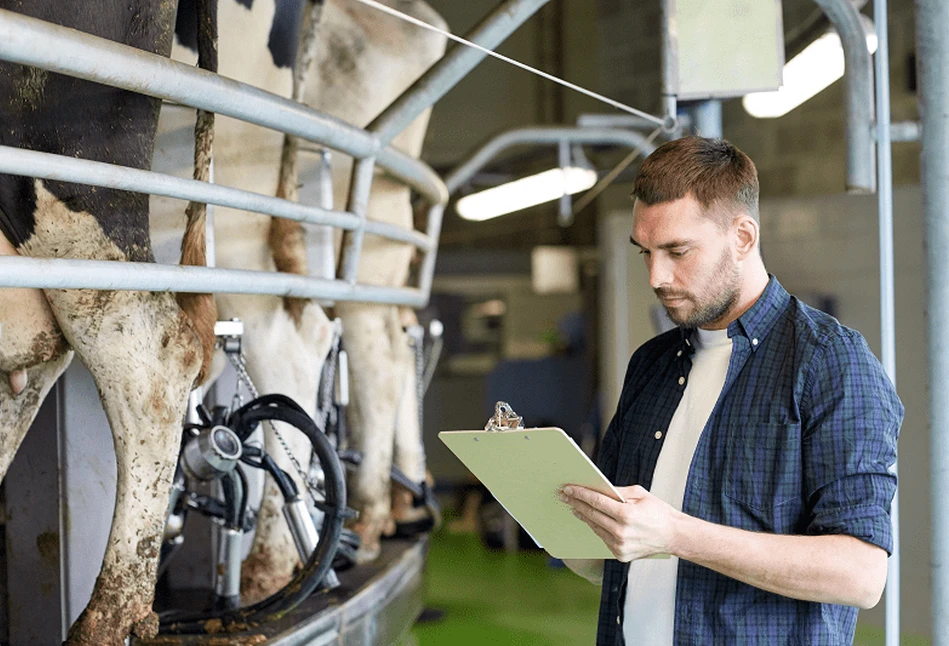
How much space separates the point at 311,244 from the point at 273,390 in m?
0.36

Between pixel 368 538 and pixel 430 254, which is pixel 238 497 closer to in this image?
pixel 368 538

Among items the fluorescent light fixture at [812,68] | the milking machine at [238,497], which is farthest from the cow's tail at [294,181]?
the fluorescent light fixture at [812,68]

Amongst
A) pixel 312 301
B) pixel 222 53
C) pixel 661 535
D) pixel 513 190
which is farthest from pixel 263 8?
pixel 513 190

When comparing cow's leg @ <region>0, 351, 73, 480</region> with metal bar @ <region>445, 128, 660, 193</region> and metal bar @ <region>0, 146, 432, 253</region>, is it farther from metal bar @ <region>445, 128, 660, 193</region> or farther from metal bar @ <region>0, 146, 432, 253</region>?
metal bar @ <region>445, 128, 660, 193</region>

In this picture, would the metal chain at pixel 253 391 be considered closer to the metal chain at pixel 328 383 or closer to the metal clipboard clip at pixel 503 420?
the metal chain at pixel 328 383

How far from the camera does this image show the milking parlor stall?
5.14 feet

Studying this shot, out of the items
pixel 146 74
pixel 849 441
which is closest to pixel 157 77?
pixel 146 74

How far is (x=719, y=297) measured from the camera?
147cm

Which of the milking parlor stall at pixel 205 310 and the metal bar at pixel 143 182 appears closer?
the metal bar at pixel 143 182

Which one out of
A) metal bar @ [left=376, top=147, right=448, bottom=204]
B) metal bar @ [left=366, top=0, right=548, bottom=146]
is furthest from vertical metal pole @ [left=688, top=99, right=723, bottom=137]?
metal bar @ [left=376, top=147, right=448, bottom=204]

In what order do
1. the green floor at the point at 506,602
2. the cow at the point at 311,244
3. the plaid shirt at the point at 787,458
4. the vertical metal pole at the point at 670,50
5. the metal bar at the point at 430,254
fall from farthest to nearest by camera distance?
the green floor at the point at 506,602
the metal bar at the point at 430,254
the cow at the point at 311,244
the vertical metal pole at the point at 670,50
the plaid shirt at the point at 787,458

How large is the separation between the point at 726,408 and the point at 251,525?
131 cm

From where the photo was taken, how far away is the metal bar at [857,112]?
2.06m

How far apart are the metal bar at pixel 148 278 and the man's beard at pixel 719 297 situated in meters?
0.65
